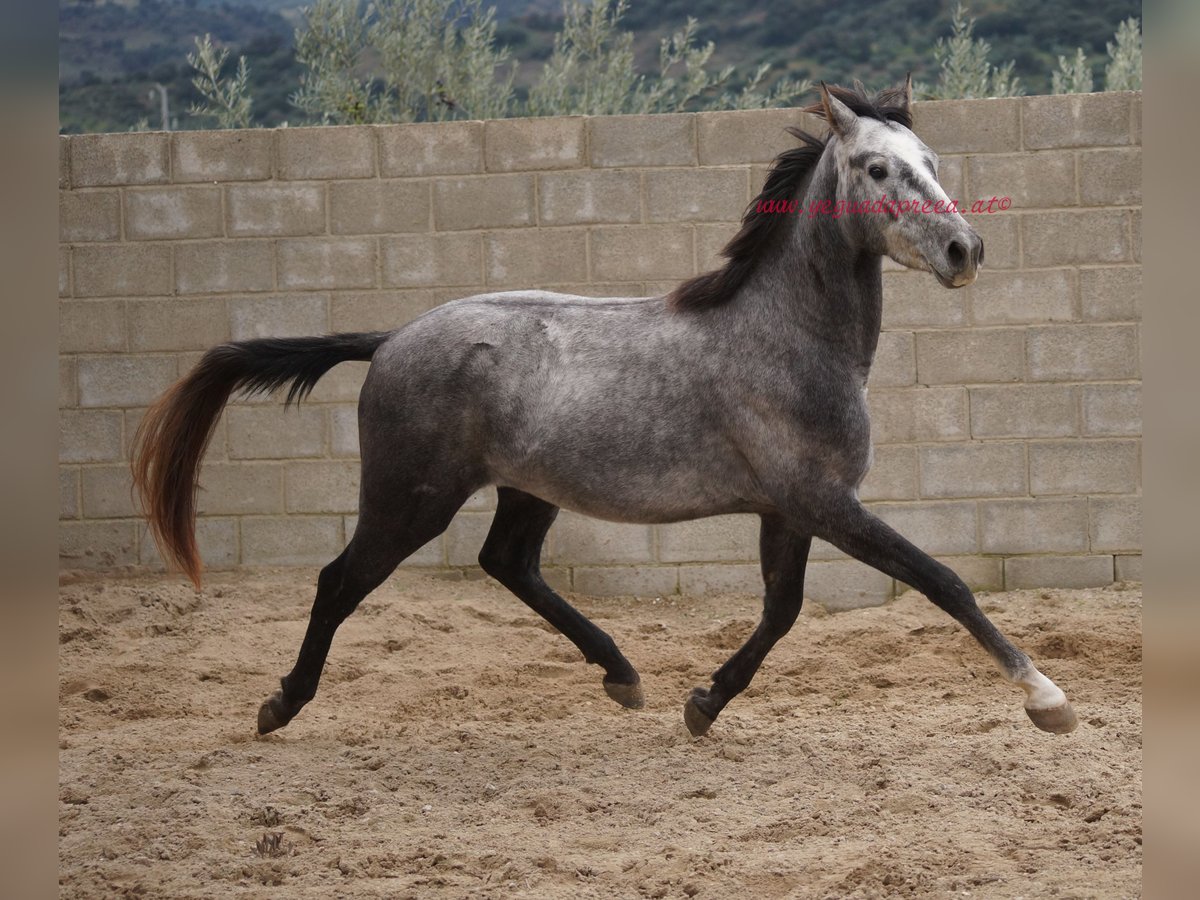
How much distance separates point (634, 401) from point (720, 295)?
1.31 feet

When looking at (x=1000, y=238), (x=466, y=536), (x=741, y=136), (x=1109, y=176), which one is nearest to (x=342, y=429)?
(x=466, y=536)

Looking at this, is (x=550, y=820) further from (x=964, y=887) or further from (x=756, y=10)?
(x=756, y=10)

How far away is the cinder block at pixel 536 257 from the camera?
5.77 meters

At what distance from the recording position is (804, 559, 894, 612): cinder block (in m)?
5.79

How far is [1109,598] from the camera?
5.52m

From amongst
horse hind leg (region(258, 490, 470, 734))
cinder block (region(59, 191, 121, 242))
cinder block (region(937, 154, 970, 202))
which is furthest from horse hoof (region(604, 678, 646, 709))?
cinder block (region(59, 191, 121, 242))

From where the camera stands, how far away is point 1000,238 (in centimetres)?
563

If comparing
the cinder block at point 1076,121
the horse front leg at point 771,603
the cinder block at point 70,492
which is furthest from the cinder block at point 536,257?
the horse front leg at point 771,603

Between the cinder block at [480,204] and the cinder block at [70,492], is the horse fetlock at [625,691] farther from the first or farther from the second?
the cinder block at [70,492]

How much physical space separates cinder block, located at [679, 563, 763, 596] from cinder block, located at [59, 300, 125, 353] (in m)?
3.01

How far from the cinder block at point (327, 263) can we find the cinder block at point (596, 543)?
5.01 ft

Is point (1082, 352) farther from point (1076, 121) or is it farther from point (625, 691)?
point (625, 691)
